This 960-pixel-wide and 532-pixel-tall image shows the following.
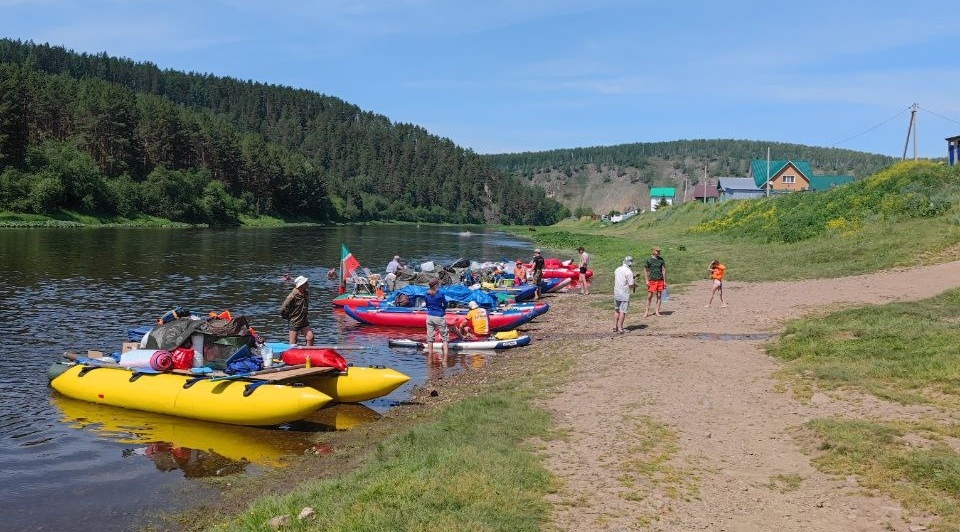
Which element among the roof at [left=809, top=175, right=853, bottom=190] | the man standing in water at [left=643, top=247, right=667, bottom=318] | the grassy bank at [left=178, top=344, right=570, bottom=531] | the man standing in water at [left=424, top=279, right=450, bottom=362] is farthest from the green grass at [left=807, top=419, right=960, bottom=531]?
the roof at [left=809, top=175, right=853, bottom=190]

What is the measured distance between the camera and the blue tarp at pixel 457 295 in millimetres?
26484

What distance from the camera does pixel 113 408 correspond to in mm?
15406

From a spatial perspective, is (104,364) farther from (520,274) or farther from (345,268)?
(520,274)

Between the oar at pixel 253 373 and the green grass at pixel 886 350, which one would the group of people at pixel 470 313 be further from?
the green grass at pixel 886 350

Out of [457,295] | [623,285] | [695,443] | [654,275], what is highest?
[654,275]

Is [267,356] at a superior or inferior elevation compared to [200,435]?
superior

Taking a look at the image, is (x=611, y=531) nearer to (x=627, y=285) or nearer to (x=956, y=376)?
(x=956, y=376)

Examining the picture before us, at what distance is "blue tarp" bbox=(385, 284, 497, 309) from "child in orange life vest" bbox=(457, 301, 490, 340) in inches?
131

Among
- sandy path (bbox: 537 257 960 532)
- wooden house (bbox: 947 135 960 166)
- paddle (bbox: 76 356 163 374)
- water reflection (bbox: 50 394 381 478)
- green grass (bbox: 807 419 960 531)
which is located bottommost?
water reflection (bbox: 50 394 381 478)

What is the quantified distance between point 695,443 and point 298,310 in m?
11.1

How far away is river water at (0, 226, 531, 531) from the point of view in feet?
35.2

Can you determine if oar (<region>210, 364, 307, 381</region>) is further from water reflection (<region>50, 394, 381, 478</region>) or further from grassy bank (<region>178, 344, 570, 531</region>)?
grassy bank (<region>178, 344, 570, 531</region>)

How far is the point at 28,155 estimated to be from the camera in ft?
261

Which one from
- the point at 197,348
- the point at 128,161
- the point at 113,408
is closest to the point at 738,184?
the point at 128,161
